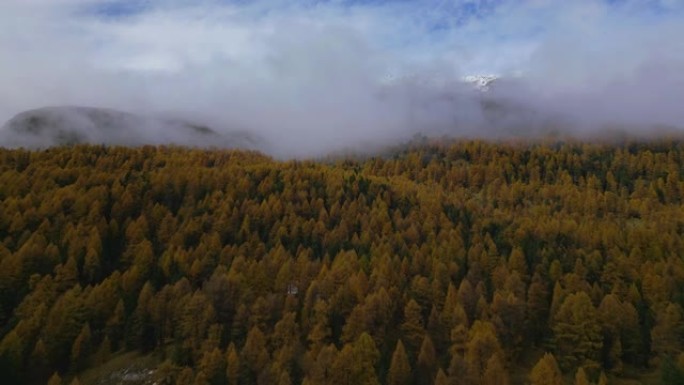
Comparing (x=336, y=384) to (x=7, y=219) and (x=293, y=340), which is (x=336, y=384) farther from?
(x=7, y=219)

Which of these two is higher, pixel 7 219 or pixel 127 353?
pixel 7 219

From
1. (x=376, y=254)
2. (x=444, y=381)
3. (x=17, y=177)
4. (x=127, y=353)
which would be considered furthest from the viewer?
(x=17, y=177)

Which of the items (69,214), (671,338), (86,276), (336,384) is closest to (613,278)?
(671,338)

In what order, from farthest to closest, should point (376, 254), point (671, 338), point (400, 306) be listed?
point (376, 254) → point (400, 306) → point (671, 338)

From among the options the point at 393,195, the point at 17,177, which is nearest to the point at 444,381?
the point at 393,195

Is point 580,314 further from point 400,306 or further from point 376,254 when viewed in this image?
point 376,254

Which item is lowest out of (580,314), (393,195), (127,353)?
(127,353)

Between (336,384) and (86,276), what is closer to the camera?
A: (336,384)
